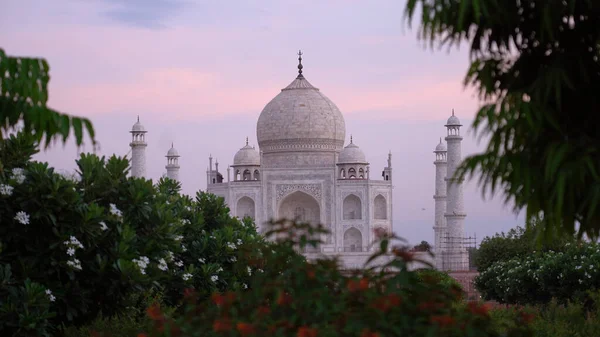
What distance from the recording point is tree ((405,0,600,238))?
4117mm

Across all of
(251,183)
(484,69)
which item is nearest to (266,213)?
(251,183)

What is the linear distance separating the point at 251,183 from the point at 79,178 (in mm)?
31572

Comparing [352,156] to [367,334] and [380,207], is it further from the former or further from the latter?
[367,334]

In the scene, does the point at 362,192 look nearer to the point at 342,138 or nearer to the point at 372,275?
the point at 342,138

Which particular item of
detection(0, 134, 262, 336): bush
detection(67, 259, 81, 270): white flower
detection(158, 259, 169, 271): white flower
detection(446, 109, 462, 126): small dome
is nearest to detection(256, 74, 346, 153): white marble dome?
detection(446, 109, 462, 126): small dome

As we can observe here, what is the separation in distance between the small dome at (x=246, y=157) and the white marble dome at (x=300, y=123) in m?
0.50

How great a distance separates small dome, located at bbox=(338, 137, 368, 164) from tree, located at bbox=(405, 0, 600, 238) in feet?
117

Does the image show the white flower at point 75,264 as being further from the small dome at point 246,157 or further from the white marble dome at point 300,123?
the small dome at point 246,157

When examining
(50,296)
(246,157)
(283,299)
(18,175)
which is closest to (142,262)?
(50,296)

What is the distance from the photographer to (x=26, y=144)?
7.25 meters

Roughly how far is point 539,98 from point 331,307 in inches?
51.9

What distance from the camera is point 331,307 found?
3814 millimetres

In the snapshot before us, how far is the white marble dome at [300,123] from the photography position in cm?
4066

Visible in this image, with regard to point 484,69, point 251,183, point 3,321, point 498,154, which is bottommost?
point 3,321
